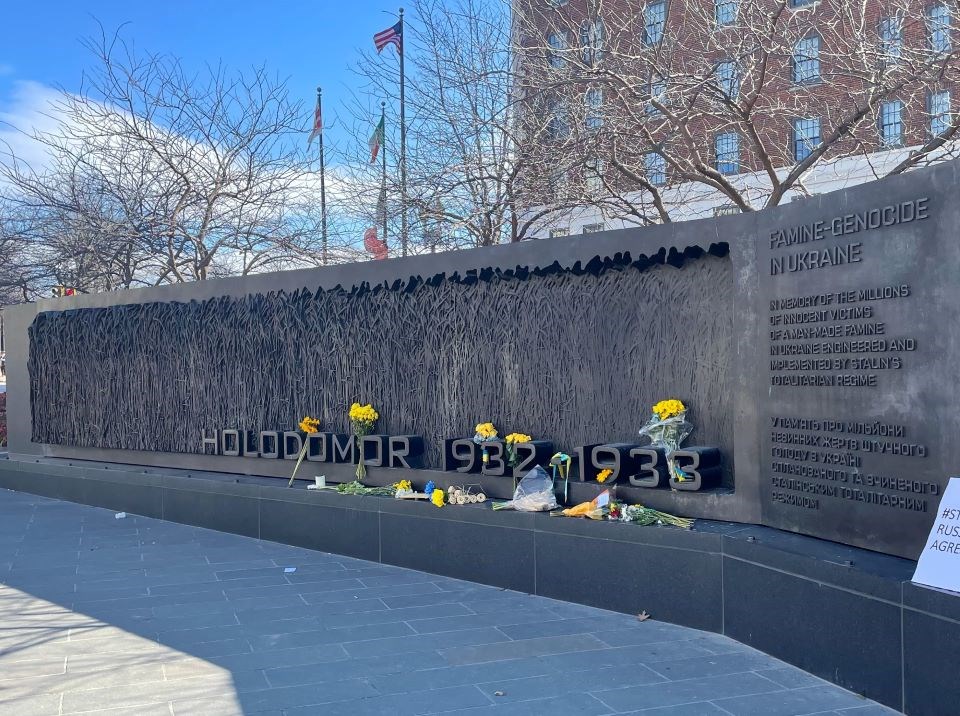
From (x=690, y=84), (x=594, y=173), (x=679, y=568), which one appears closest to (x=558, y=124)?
(x=594, y=173)

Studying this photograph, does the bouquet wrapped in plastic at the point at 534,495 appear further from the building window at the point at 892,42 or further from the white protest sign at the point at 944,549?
the building window at the point at 892,42

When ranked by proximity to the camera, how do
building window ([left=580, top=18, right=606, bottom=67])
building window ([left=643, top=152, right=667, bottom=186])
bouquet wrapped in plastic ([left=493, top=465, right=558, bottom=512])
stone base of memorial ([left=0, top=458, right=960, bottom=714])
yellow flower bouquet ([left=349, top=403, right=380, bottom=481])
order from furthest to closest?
building window ([left=643, top=152, right=667, bottom=186]) → building window ([left=580, top=18, right=606, bottom=67]) → yellow flower bouquet ([left=349, top=403, right=380, bottom=481]) → bouquet wrapped in plastic ([left=493, top=465, right=558, bottom=512]) → stone base of memorial ([left=0, top=458, right=960, bottom=714])

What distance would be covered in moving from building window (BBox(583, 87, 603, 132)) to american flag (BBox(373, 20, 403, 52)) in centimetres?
411

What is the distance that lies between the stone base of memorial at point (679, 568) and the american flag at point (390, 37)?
27.1 ft

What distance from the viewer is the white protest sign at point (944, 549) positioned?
446cm

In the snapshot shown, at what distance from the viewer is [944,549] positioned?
179 inches

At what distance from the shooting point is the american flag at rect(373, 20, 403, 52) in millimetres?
15273

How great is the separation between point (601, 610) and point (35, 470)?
382 inches

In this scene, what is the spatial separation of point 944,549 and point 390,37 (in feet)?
44.5

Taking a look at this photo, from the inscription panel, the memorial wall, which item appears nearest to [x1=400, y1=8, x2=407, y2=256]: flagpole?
the memorial wall

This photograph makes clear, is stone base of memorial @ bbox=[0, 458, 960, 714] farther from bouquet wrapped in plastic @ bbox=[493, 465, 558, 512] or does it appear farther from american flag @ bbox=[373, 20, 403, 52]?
american flag @ bbox=[373, 20, 403, 52]

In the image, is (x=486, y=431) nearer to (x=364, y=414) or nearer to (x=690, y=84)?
(x=364, y=414)

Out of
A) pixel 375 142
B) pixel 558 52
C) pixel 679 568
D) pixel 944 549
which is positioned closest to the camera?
pixel 944 549

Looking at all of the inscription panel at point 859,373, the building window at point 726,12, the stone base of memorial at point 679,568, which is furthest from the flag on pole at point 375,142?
the inscription panel at point 859,373
